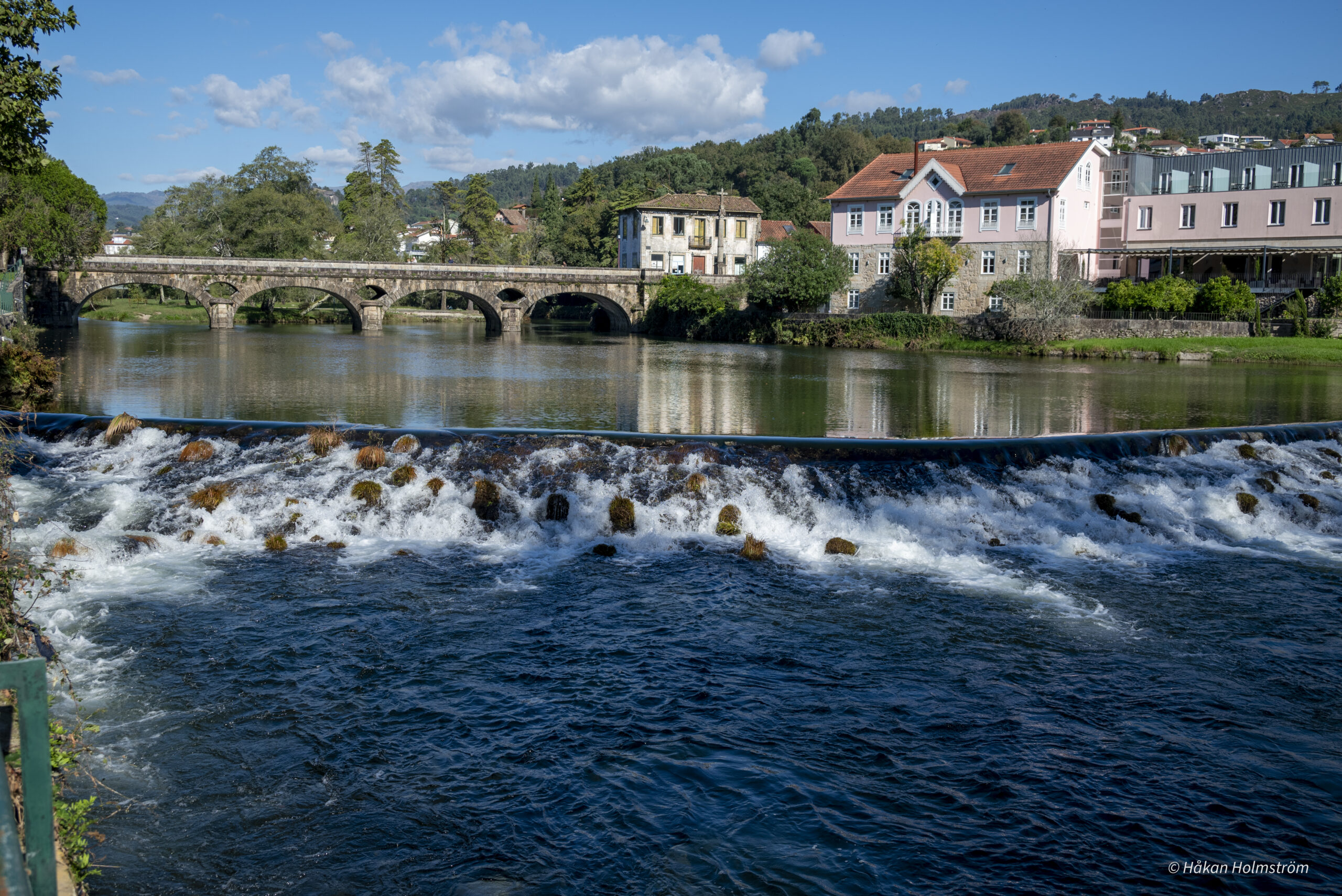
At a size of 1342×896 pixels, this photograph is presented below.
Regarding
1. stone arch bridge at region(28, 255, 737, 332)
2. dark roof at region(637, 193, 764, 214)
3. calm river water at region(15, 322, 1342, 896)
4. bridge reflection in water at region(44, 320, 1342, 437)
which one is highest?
dark roof at region(637, 193, 764, 214)

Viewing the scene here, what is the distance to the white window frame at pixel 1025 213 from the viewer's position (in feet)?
164

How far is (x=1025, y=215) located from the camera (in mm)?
50156

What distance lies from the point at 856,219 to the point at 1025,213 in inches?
362

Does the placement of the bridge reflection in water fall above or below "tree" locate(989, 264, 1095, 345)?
below

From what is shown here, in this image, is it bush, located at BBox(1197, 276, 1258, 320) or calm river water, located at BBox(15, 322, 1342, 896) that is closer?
calm river water, located at BBox(15, 322, 1342, 896)

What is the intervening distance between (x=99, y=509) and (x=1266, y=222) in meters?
54.4

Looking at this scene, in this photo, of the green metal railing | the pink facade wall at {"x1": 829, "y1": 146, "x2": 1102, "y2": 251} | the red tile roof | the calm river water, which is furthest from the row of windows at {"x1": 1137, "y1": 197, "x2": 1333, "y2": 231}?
the green metal railing

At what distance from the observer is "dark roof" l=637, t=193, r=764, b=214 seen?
7306 centimetres

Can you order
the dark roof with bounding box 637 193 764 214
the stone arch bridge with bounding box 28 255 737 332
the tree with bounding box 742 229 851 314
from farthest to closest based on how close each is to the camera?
the dark roof with bounding box 637 193 764 214 < the stone arch bridge with bounding box 28 255 737 332 < the tree with bounding box 742 229 851 314

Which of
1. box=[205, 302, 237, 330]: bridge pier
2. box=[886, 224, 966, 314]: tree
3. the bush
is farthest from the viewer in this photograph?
box=[205, 302, 237, 330]: bridge pier

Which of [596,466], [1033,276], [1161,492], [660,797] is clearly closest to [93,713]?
[660,797]

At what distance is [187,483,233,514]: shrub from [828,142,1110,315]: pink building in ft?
145

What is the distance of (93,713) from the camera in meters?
7.62

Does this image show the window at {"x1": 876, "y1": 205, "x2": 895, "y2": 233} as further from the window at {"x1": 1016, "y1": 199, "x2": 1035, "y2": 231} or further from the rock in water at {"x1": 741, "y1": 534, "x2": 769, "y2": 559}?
the rock in water at {"x1": 741, "y1": 534, "x2": 769, "y2": 559}
